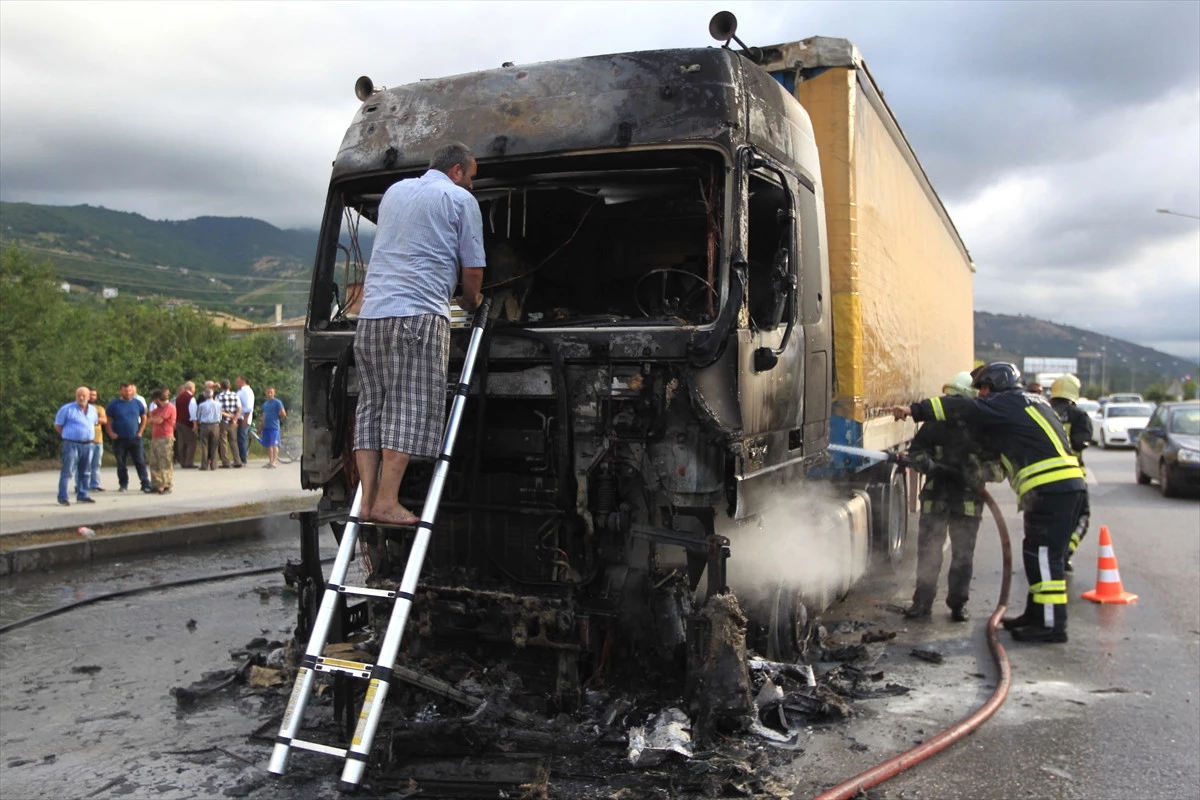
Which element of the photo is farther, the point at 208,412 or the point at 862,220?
the point at 208,412

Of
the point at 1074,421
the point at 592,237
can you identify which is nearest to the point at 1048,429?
the point at 1074,421

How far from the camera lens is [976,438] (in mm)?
7238

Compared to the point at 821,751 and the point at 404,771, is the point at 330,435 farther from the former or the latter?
the point at 821,751

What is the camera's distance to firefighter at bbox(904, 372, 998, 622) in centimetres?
709

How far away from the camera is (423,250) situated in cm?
398

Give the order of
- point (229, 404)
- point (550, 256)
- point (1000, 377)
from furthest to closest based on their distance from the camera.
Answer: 1. point (229, 404)
2. point (1000, 377)
3. point (550, 256)

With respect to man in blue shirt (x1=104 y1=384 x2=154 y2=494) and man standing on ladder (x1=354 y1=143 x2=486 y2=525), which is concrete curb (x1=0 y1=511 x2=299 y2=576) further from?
man standing on ladder (x1=354 y1=143 x2=486 y2=525)

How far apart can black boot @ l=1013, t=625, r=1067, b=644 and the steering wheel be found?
358 cm

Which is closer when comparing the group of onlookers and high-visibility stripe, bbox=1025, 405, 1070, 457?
high-visibility stripe, bbox=1025, 405, 1070, 457


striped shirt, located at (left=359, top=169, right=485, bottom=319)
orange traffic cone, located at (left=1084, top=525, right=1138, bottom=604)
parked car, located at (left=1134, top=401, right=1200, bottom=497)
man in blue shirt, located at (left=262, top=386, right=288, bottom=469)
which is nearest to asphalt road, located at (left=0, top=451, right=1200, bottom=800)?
orange traffic cone, located at (left=1084, top=525, right=1138, bottom=604)

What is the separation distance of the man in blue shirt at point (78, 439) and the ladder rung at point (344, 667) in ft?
34.7

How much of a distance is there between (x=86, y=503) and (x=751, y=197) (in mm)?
11229

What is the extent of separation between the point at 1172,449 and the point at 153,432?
15778 millimetres

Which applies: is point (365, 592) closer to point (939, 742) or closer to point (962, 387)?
point (939, 742)
